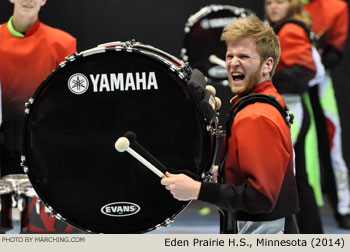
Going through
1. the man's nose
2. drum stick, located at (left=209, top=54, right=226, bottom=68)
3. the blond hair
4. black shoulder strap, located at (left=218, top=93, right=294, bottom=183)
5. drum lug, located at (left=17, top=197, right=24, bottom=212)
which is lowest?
drum lug, located at (left=17, top=197, right=24, bottom=212)

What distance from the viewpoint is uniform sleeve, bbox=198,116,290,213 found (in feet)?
7.59

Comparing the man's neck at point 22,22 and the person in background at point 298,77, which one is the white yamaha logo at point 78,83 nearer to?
the man's neck at point 22,22

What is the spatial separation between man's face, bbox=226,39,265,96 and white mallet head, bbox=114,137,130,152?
0.49 metres

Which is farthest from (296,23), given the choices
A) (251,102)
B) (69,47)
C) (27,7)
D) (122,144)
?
(122,144)

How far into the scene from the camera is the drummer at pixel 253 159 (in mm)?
2320

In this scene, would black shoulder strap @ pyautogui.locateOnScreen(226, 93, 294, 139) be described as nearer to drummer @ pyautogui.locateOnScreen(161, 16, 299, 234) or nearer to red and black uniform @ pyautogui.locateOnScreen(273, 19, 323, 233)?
drummer @ pyautogui.locateOnScreen(161, 16, 299, 234)

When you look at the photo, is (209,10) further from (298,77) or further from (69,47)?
(69,47)

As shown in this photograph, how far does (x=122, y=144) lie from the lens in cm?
242

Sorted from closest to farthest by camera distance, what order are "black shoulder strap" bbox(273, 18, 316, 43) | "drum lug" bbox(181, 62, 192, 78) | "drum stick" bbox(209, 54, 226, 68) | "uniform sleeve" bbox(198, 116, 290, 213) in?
"uniform sleeve" bbox(198, 116, 290, 213) → "drum lug" bbox(181, 62, 192, 78) → "black shoulder strap" bbox(273, 18, 316, 43) → "drum stick" bbox(209, 54, 226, 68)

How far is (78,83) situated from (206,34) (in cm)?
179

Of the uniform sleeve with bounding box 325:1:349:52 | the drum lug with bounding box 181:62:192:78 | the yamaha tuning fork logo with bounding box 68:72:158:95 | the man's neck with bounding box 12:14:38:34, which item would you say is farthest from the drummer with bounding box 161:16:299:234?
the uniform sleeve with bounding box 325:1:349:52

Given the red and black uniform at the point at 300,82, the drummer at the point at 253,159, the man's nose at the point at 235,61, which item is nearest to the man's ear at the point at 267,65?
the drummer at the point at 253,159

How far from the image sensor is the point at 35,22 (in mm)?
3820
